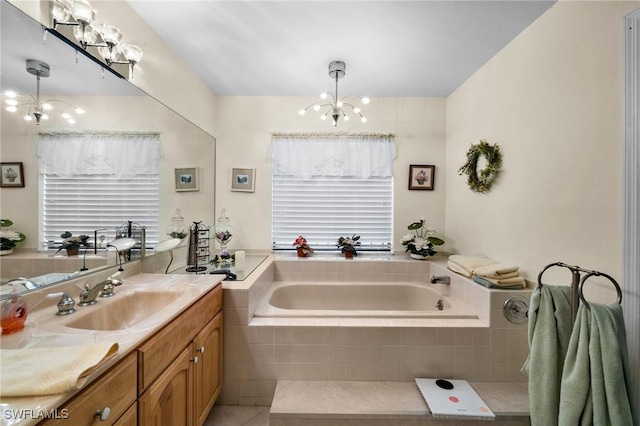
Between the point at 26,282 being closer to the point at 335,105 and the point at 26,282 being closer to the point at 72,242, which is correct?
the point at 72,242

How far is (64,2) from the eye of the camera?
3.75 feet

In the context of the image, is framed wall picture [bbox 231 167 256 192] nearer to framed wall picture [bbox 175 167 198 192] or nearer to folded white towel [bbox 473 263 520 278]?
framed wall picture [bbox 175 167 198 192]

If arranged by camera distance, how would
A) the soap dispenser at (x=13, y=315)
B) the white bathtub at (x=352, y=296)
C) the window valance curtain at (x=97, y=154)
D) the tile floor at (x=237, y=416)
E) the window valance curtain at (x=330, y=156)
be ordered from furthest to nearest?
the window valance curtain at (x=330, y=156) → the white bathtub at (x=352, y=296) → the tile floor at (x=237, y=416) → the window valance curtain at (x=97, y=154) → the soap dispenser at (x=13, y=315)

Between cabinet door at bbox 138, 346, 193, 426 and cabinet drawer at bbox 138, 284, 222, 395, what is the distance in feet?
0.12

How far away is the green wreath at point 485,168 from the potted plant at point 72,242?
8.89 feet

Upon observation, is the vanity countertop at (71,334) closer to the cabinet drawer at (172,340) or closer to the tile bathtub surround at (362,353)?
the cabinet drawer at (172,340)

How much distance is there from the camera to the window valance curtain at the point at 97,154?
1081 mm

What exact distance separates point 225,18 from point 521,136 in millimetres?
2175

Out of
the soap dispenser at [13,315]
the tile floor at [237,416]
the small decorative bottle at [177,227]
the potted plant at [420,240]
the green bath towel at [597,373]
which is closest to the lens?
the soap dispenser at [13,315]

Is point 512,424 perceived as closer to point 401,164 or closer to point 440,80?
point 401,164

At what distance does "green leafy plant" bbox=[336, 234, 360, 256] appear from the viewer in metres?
2.65

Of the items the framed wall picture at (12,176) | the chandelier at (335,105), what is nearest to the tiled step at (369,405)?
the framed wall picture at (12,176)

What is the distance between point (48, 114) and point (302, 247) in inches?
80.0

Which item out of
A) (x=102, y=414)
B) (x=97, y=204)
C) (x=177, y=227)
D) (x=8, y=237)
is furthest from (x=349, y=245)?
(x=8, y=237)
